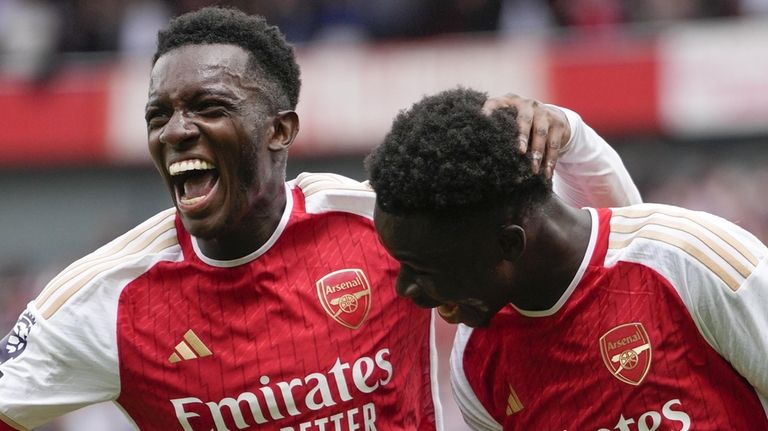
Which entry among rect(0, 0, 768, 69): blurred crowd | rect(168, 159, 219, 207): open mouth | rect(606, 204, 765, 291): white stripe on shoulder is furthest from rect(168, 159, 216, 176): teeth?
rect(0, 0, 768, 69): blurred crowd

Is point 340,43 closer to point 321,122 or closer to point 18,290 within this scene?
point 321,122

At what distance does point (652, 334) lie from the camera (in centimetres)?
361

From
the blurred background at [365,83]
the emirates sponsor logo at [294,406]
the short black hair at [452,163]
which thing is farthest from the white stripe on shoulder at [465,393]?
the blurred background at [365,83]

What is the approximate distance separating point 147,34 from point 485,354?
10278 mm

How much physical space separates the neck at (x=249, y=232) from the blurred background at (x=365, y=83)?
8.10 m

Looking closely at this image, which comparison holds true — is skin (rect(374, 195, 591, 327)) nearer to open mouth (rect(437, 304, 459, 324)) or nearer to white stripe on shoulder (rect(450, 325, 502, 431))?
open mouth (rect(437, 304, 459, 324))

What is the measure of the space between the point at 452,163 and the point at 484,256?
0.96 feet

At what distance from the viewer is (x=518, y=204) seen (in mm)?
3500

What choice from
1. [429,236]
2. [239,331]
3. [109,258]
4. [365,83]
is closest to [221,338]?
[239,331]

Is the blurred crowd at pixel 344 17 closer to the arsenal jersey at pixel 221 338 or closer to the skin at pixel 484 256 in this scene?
the arsenal jersey at pixel 221 338

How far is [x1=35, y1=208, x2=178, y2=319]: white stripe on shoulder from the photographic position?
398 centimetres

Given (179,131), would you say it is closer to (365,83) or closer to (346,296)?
(346,296)

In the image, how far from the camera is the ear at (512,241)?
3.49 m

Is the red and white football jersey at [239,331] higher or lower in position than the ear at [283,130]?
lower
